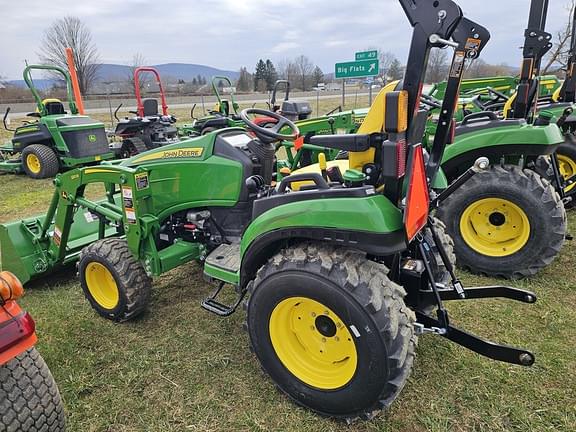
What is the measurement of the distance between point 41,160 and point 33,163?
504 millimetres

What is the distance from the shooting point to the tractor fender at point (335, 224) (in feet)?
6.65

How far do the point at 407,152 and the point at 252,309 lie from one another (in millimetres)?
1182

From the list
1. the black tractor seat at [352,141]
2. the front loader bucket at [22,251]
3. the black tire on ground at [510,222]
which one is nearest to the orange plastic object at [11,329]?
the black tractor seat at [352,141]

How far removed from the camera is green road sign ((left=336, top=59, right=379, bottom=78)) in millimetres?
16219

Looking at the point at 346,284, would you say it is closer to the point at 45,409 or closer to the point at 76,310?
the point at 45,409

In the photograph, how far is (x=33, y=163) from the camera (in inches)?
367

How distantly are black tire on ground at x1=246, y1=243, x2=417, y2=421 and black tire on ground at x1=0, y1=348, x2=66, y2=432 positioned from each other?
3.49 feet

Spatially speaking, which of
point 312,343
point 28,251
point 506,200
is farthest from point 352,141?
point 28,251

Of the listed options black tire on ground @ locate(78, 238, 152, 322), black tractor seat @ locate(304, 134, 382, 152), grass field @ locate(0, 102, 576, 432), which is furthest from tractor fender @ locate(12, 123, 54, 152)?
black tractor seat @ locate(304, 134, 382, 152)

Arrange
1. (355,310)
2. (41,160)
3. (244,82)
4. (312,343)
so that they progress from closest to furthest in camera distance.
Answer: (355,310), (312,343), (41,160), (244,82)

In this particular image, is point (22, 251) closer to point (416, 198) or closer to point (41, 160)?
point (416, 198)

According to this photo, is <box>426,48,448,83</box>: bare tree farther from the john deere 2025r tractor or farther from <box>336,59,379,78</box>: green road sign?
<box>336,59,379,78</box>: green road sign

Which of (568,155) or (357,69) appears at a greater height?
(357,69)

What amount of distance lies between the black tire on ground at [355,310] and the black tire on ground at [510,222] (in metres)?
2.19
